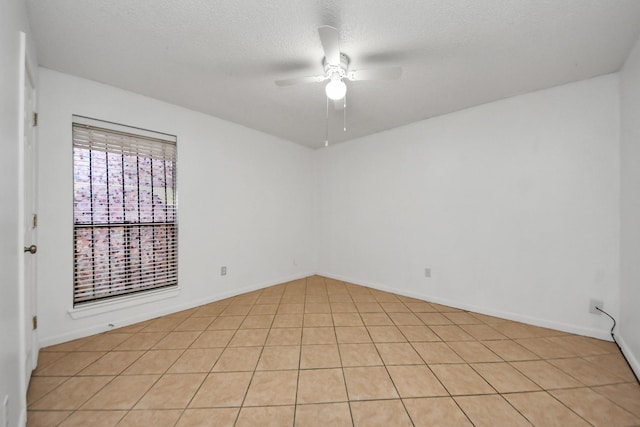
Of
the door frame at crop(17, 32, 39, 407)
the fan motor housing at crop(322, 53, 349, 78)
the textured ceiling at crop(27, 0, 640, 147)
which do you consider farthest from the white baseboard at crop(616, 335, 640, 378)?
the door frame at crop(17, 32, 39, 407)

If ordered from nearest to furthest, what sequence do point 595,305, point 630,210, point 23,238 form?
point 23,238
point 630,210
point 595,305

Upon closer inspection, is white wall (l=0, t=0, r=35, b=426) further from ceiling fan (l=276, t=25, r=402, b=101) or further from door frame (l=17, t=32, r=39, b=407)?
ceiling fan (l=276, t=25, r=402, b=101)

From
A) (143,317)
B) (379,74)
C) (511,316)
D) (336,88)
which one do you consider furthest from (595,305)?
(143,317)

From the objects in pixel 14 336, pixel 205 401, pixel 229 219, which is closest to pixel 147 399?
pixel 205 401

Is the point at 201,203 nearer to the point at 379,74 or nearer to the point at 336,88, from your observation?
the point at 336,88

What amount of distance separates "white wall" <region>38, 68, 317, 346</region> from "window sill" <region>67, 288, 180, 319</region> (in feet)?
0.17

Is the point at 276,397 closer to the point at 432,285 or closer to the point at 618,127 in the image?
the point at 432,285

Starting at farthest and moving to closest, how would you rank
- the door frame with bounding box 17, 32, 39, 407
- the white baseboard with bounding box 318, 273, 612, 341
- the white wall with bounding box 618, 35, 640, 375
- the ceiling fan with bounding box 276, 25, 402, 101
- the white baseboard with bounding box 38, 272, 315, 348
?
the white baseboard with bounding box 318, 273, 612, 341, the white baseboard with bounding box 38, 272, 315, 348, the white wall with bounding box 618, 35, 640, 375, the ceiling fan with bounding box 276, 25, 402, 101, the door frame with bounding box 17, 32, 39, 407

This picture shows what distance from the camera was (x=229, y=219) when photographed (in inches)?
137

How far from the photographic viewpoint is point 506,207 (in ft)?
8.99

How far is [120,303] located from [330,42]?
10.2 ft

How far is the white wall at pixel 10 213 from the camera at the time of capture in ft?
3.58

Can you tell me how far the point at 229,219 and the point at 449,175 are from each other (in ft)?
9.96

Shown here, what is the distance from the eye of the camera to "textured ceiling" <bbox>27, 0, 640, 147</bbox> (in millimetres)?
1559
